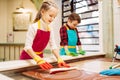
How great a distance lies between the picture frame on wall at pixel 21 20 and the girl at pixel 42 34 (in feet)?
8.48

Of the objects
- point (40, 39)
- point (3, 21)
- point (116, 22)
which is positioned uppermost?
point (3, 21)

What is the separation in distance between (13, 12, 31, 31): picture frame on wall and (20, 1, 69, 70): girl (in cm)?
258

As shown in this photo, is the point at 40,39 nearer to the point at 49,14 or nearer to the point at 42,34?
the point at 42,34

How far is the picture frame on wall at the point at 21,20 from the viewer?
13.6 feet

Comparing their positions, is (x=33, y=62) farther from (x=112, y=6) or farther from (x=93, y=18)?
(x=93, y=18)

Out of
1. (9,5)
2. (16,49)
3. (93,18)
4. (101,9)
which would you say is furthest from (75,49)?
(9,5)

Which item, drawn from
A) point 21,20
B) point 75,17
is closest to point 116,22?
point 75,17

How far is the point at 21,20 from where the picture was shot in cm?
420

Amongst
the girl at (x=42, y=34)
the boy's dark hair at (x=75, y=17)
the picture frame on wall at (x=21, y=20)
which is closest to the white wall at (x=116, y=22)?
the boy's dark hair at (x=75, y=17)

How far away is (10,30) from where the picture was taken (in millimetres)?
4465

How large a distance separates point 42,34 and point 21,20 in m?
2.83

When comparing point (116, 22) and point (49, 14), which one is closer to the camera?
point (49, 14)

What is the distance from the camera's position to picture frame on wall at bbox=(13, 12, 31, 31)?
4.14 meters

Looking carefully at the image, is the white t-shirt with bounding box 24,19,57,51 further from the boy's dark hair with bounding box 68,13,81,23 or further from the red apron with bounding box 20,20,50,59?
the boy's dark hair with bounding box 68,13,81,23
